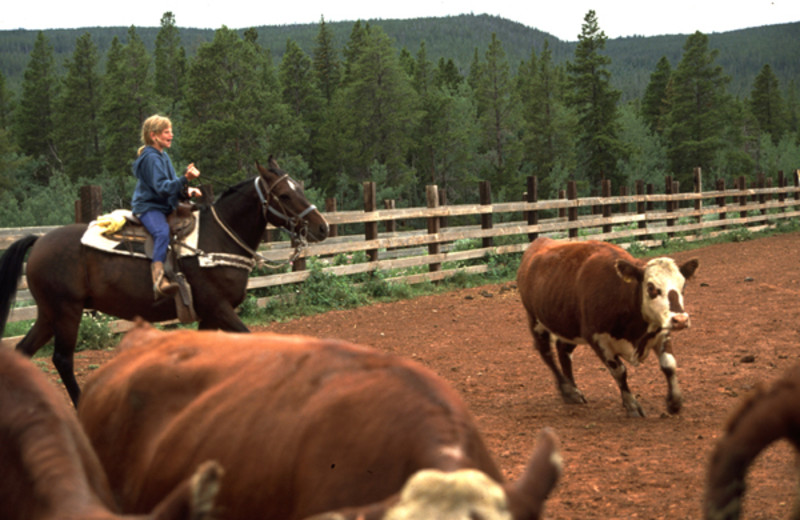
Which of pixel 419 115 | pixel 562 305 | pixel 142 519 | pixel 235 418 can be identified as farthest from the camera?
pixel 419 115

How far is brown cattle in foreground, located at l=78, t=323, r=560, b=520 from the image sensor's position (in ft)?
6.36

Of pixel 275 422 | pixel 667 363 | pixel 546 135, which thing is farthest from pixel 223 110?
pixel 275 422

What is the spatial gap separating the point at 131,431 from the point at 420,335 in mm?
8198

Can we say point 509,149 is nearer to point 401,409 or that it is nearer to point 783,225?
point 783,225

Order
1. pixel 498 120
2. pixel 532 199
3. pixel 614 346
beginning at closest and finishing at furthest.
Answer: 1. pixel 614 346
2. pixel 532 199
3. pixel 498 120

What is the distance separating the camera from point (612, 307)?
6.36 metres

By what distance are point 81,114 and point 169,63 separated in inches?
503

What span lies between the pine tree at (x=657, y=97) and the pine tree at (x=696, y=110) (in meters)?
10.8

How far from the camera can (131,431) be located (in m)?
2.71

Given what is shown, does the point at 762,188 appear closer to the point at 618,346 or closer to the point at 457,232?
the point at 457,232

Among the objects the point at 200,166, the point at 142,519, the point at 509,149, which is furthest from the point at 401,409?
the point at 509,149

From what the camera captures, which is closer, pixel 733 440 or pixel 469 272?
pixel 733 440

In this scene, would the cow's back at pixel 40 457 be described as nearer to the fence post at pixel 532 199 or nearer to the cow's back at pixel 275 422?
the cow's back at pixel 275 422

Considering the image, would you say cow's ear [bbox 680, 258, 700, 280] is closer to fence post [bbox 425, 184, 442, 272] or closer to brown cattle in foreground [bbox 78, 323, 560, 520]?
brown cattle in foreground [bbox 78, 323, 560, 520]
